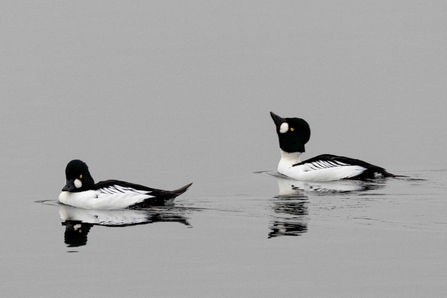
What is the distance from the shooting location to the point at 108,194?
16.8m

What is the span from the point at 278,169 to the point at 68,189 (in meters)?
6.29

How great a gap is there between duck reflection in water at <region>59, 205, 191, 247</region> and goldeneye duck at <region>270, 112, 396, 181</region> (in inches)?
189

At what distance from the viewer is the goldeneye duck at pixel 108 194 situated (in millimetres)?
16781

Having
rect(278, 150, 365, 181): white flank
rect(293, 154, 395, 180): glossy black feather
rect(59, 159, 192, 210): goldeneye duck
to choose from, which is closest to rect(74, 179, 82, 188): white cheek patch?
rect(59, 159, 192, 210): goldeneye duck

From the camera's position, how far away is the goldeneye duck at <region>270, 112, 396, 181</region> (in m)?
20.6

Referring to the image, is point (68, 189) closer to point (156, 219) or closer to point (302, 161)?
point (156, 219)

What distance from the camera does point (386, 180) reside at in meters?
20.4

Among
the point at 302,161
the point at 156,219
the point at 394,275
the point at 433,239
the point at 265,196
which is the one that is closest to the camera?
the point at 394,275

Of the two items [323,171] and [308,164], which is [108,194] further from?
[308,164]

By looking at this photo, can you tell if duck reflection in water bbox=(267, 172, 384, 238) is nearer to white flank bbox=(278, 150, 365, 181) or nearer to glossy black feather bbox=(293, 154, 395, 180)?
white flank bbox=(278, 150, 365, 181)

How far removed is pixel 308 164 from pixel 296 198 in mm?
2854

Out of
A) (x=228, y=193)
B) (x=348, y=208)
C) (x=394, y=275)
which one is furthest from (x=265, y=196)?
(x=394, y=275)

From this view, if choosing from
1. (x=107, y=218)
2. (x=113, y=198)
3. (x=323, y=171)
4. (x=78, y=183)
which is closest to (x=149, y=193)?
(x=113, y=198)

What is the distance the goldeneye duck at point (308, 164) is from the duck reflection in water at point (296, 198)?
0.22 m
